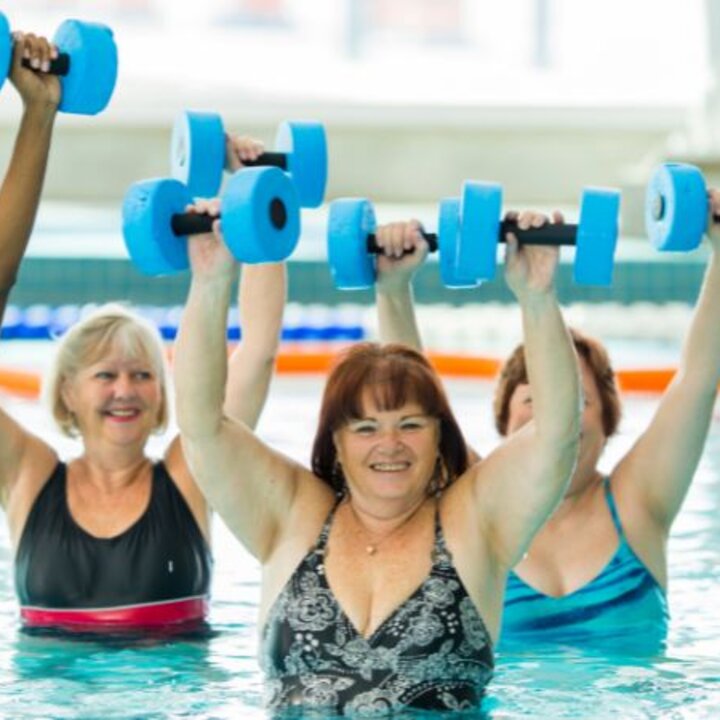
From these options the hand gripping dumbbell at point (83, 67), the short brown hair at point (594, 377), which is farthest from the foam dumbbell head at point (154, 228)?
the short brown hair at point (594, 377)

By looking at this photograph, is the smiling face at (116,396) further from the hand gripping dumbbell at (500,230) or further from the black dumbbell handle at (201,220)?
the hand gripping dumbbell at (500,230)

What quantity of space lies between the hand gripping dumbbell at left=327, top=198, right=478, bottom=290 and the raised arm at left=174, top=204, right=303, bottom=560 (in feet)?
0.99

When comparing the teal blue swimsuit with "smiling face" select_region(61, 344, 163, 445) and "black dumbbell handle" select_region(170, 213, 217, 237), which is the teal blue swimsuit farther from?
"black dumbbell handle" select_region(170, 213, 217, 237)

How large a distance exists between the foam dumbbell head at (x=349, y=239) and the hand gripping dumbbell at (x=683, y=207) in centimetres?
55

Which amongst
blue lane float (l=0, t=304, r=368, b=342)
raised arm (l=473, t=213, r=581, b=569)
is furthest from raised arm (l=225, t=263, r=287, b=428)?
blue lane float (l=0, t=304, r=368, b=342)

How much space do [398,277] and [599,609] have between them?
34.4 inches

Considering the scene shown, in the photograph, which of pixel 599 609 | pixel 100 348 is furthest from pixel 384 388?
pixel 100 348

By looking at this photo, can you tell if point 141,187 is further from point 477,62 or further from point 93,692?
point 477,62

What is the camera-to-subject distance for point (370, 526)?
364 centimetres

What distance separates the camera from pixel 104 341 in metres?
4.46

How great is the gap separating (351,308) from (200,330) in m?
9.63

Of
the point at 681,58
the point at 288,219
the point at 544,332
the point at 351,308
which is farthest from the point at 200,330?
the point at 681,58

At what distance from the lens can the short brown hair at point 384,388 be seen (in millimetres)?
3570

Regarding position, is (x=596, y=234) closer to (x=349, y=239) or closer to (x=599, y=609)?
(x=349, y=239)
